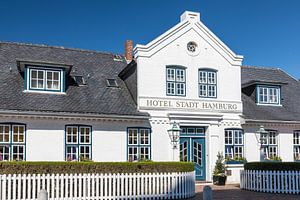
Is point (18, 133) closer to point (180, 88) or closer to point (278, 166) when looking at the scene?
point (180, 88)

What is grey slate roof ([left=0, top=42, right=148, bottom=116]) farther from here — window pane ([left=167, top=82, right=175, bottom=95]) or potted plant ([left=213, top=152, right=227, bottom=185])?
potted plant ([left=213, top=152, right=227, bottom=185])

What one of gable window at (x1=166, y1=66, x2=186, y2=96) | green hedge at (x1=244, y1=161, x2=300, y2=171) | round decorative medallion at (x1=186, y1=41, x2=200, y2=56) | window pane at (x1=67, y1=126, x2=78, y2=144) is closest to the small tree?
green hedge at (x1=244, y1=161, x2=300, y2=171)

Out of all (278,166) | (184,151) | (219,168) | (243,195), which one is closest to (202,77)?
(184,151)

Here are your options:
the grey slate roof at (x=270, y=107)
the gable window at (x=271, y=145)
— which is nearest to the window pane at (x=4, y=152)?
the grey slate roof at (x=270, y=107)

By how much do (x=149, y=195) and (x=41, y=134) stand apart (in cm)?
627

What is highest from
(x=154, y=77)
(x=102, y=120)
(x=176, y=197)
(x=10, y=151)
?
(x=154, y=77)

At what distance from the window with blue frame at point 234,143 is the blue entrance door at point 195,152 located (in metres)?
1.41

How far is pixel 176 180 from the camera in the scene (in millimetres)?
15797

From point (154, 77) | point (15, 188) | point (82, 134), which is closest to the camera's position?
point (15, 188)

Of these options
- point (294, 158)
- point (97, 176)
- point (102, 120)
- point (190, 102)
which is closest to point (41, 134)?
point (102, 120)

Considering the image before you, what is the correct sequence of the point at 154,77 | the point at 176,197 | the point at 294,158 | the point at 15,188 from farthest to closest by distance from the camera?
the point at 294,158, the point at 154,77, the point at 176,197, the point at 15,188

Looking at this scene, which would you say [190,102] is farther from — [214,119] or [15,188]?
[15,188]

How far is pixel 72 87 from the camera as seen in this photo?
21.0 m

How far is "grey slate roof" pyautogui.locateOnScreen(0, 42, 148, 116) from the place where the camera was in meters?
19.0
